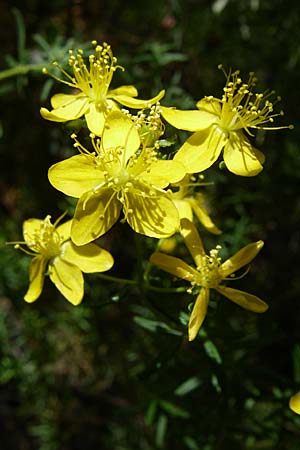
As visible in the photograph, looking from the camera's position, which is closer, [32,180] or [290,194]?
[290,194]

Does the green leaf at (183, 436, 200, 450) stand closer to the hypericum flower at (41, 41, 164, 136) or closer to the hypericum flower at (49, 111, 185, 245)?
the hypericum flower at (49, 111, 185, 245)

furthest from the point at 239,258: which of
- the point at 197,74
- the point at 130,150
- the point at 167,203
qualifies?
the point at 197,74

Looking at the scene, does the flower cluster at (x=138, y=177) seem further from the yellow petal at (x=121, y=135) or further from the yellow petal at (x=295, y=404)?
the yellow petal at (x=295, y=404)

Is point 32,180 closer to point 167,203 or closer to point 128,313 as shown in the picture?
point 128,313

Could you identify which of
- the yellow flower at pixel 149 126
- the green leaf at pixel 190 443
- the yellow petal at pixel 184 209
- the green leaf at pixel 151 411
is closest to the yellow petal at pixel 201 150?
the yellow flower at pixel 149 126

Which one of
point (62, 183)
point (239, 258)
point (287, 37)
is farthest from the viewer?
point (287, 37)
